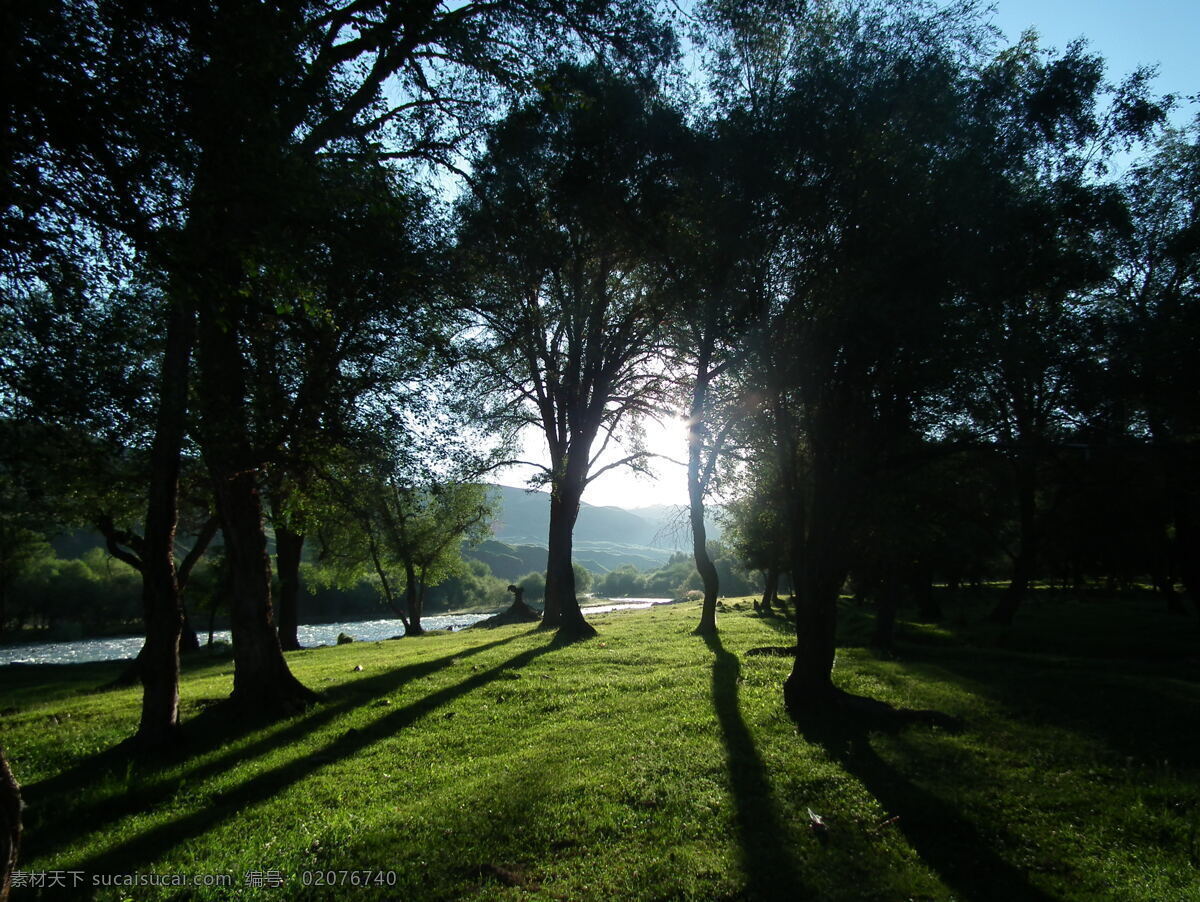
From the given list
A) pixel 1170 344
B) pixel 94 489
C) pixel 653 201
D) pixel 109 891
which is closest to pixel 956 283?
pixel 1170 344

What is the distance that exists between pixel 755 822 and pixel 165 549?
9.60m

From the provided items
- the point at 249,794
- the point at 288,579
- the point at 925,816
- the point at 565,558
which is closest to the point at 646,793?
the point at 925,816

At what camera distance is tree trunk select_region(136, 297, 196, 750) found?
961 cm

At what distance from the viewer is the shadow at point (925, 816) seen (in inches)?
225

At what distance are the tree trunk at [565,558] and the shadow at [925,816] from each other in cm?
1424

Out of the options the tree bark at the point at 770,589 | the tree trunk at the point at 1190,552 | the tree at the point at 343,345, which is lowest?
the tree bark at the point at 770,589

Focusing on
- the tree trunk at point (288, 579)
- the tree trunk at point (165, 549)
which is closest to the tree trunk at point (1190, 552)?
the tree trunk at point (165, 549)

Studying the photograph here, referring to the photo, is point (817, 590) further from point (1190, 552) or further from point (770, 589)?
point (770, 589)

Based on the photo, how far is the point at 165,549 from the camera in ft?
33.2

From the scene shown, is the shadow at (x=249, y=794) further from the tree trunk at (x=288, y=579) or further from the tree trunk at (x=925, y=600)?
the tree trunk at (x=925, y=600)

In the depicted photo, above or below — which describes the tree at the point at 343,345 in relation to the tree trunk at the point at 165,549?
above

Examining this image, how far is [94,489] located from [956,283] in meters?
15.6

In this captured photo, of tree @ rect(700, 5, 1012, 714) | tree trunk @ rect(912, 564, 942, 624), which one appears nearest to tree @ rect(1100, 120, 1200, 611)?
tree @ rect(700, 5, 1012, 714)

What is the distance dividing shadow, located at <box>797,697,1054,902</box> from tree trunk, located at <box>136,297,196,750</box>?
411 inches
